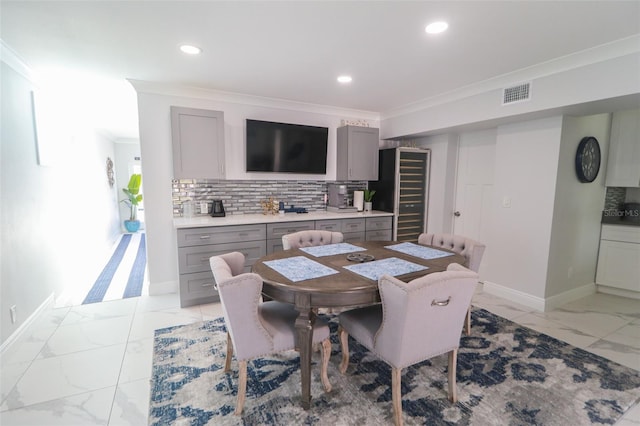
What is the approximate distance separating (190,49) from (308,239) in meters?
1.93

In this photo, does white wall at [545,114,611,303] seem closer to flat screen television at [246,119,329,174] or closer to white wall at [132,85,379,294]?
flat screen television at [246,119,329,174]

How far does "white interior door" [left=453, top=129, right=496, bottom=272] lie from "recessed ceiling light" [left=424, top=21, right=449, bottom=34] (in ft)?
7.70

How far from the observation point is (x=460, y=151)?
14.6ft

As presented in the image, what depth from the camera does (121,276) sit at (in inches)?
172

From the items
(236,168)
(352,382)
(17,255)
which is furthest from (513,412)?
(17,255)

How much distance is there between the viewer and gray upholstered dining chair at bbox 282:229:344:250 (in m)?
2.89

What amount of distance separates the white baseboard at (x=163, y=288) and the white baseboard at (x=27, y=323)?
923 millimetres

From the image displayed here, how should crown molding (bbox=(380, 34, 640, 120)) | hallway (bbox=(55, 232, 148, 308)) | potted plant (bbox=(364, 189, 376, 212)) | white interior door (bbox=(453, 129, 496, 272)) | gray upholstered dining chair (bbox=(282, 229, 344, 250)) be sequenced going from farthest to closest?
potted plant (bbox=(364, 189, 376, 212))
white interior door (bbox=(453, 129, 496, 272))
hallway (bbox=(55, 232, 148, 308))
gray upholstered dining chair (bbox=(282, 229, 344, 250))
crown molding (bbox=(380, 34, 640, 120))

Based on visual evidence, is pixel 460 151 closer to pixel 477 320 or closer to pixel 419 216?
pixel 419 216

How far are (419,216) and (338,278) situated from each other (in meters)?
3.25

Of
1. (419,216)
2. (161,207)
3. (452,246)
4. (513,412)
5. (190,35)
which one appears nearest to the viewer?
(513,412)

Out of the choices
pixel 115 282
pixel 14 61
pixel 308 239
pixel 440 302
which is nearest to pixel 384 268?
pixel 440 302

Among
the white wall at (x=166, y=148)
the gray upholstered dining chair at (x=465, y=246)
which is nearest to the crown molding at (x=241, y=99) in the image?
the white wall at (x=166, y=148)

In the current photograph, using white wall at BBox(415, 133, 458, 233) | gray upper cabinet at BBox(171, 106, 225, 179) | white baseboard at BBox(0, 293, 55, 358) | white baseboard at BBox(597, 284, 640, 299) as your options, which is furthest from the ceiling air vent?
white baseboard at BBox(0, 293, 55, 358)
